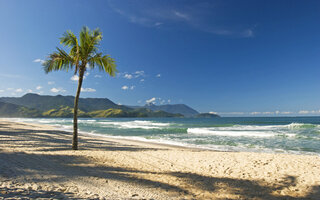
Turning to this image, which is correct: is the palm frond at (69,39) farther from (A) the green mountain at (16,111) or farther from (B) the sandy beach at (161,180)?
(A) the green mountain at (16,111)

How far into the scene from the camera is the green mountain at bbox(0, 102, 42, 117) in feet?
548

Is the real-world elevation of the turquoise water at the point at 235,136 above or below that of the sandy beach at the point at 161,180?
below

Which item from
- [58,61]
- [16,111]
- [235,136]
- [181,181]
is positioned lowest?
[235,136]

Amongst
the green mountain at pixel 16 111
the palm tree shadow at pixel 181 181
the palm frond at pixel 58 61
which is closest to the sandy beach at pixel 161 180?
the palm tree shadow at pixel 181 181

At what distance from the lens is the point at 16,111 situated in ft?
567

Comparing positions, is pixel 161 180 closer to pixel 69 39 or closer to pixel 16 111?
pixel 69 39

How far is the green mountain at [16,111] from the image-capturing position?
548 ft

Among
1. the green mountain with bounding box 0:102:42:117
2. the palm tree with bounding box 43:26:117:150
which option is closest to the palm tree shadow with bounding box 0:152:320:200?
the palm tree with bounding box 43:26:117:150

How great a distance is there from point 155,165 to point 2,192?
4.96 metres

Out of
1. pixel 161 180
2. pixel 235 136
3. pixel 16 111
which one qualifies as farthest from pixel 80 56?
pixel 16 111

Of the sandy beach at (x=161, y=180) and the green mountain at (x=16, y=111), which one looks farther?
the green mountain at (x=16, y=111)

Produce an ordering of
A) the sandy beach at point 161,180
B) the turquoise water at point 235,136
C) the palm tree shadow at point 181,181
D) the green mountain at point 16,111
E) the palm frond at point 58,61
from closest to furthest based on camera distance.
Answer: the sandy beach at point 161,180 → the palm tree shadow at point 181,181 → the palm frond at point 58,61 → the turquoise water at point 235,136 → the green mountain at point 16,111

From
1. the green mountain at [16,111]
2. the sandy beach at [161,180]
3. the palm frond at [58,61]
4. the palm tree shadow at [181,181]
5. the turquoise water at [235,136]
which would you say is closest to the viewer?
the sandy beach at [161,180]

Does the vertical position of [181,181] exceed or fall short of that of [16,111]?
it falls short
